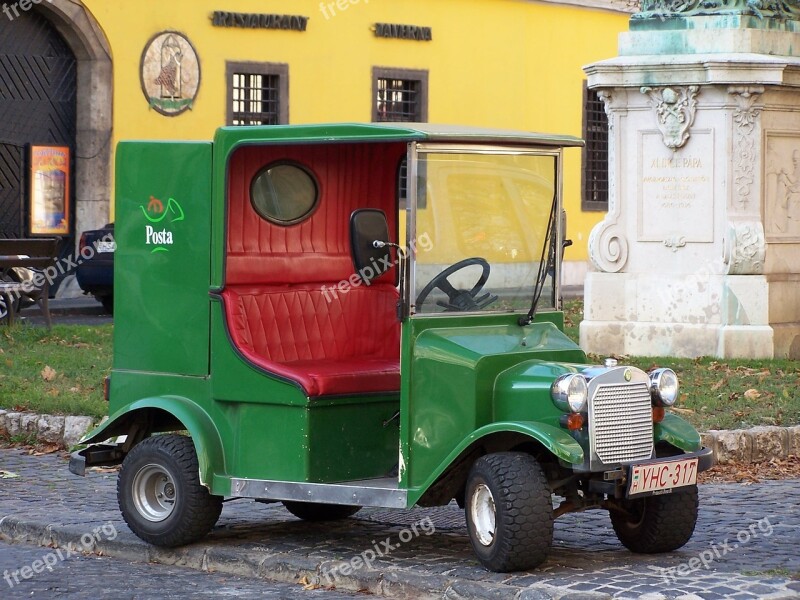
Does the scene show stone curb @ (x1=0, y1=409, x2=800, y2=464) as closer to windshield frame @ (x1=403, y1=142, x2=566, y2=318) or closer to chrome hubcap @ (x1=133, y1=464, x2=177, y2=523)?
windshield frame @ (x1=403, y1=142, x2=566, y2=318)

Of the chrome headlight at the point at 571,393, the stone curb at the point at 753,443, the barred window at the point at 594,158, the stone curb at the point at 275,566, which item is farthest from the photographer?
the barred window at the point at 594,158

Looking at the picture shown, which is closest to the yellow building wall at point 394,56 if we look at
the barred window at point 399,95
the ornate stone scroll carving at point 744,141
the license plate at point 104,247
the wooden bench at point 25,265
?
the barred window at point 399,95

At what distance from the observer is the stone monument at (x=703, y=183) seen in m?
14.9

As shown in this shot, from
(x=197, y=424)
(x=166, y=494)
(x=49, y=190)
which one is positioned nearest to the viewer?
(x=197, y=424)

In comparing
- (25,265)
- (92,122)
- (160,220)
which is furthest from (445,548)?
(92,122)

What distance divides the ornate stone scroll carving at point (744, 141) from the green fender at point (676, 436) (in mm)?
7533

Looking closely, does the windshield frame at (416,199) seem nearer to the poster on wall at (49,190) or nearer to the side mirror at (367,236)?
the side mirror at (367,236)

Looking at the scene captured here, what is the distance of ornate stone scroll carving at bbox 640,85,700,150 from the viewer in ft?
49.4

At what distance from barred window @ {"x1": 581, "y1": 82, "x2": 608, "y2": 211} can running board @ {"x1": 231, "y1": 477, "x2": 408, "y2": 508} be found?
1086 inches

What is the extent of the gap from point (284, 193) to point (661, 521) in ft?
8.14

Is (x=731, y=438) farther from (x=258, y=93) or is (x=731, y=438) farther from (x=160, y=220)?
(x=258, y=93)

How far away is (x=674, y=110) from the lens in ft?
49.6

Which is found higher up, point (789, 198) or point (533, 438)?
point (789, 198)

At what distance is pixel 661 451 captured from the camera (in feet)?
25.4
